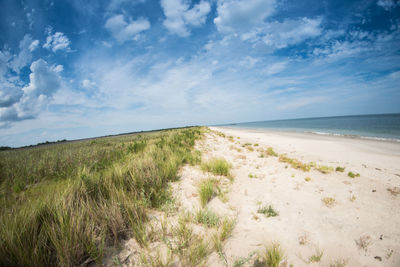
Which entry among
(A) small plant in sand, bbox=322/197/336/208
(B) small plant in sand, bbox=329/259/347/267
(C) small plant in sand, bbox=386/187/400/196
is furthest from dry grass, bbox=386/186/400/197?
(B) small plant in sand, bbox=329/259/347/267

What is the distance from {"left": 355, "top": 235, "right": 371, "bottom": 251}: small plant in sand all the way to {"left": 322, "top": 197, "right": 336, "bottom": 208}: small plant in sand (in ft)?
3.10

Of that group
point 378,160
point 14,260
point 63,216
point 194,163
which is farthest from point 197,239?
point 378,160

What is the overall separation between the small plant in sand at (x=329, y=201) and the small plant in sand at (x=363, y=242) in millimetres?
944

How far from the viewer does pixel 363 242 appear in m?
2.17

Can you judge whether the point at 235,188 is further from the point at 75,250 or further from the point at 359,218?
the point at 75,250

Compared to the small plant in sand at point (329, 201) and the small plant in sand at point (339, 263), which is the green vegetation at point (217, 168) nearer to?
the small plant in sand at point (329, 201)

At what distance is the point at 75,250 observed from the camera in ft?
5.51

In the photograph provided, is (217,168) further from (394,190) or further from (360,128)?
(360,128)

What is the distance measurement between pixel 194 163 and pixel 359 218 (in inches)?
183

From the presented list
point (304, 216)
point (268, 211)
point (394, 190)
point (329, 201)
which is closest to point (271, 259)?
point (268, 211)

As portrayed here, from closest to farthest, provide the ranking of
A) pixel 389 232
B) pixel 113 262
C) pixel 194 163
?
1. pixel 113 262
2. pixel 389 232
3. pixel 194 163

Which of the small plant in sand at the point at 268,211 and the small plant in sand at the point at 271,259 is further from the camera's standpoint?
the small plant in sand at the point at 268,211

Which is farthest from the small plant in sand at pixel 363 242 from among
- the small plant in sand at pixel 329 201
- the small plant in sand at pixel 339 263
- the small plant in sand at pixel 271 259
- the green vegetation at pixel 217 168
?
the green vegetation at pixel 217 168

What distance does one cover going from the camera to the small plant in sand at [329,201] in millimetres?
3242
